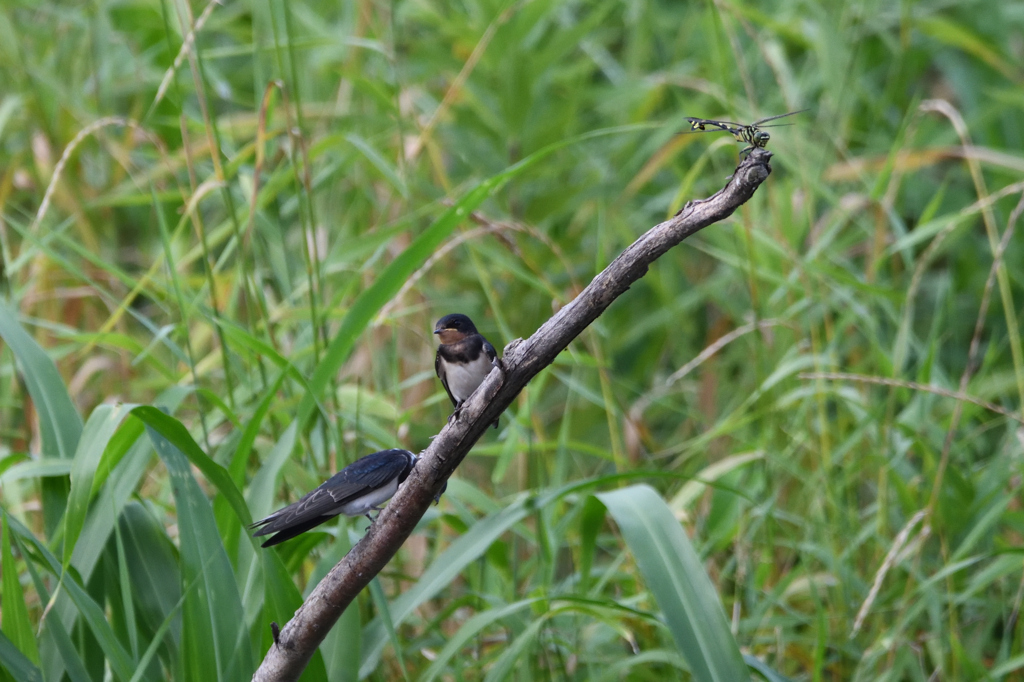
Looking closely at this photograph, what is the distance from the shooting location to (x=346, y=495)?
47.6 inches

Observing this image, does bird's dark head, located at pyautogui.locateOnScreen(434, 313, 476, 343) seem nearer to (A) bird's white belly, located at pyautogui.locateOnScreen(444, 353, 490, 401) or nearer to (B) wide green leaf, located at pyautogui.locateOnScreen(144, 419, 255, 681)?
(A) bird's white belly, located at pyautogui.locateOnScreen(444, 353, 490, 401)

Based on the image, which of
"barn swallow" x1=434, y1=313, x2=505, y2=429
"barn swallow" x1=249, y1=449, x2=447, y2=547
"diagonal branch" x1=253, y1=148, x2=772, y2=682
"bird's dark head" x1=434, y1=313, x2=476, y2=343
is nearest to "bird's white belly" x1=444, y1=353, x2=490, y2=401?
"barn swallow" x1=434, y1=313, x2=505, y2=429

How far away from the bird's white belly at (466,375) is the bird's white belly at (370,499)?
318mm

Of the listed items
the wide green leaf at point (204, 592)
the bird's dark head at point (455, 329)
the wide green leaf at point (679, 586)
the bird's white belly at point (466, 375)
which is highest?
the bird's dark head at point (455, 329)

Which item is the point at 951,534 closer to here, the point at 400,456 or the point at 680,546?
the point at 680,546

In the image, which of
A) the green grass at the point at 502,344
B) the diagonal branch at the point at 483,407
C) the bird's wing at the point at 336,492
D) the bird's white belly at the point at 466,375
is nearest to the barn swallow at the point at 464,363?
the bird's white belly at the point at 466,375

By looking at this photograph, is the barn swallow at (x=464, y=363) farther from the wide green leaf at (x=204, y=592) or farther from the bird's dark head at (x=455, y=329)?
the wide green leaf at (x=204, y=592)

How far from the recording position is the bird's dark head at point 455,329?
171cm

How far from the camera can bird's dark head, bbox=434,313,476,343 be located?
1707mm

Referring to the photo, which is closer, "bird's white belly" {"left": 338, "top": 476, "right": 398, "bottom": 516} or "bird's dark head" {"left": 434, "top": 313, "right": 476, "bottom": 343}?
"bird's white belly" {"left": 338, "top": 476, "right": 398, "bottom": 516}

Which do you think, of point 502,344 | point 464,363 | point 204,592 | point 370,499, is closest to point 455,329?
point 464,363

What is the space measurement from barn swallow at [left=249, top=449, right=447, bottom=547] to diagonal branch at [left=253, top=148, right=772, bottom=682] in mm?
53

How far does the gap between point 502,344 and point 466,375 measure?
1671mm

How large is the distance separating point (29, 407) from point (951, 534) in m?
2.55
